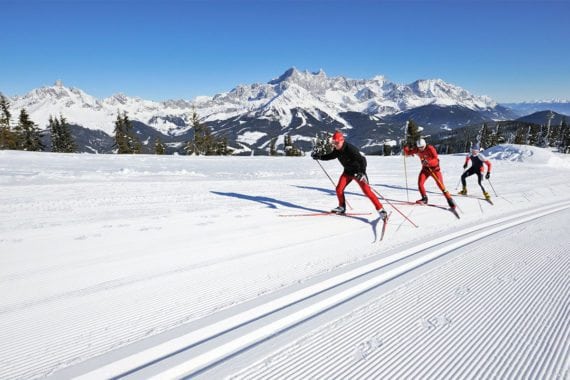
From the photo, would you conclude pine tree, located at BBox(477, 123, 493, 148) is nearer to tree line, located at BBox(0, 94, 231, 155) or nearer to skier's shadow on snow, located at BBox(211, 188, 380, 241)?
tree line, located at BBox(0, 94, 231, 155)

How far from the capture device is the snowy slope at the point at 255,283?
2713mm

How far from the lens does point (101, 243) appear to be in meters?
5.17

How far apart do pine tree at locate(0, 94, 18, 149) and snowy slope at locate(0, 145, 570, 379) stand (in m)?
47.9

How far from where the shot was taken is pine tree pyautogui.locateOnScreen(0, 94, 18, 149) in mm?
43947

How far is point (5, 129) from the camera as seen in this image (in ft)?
147

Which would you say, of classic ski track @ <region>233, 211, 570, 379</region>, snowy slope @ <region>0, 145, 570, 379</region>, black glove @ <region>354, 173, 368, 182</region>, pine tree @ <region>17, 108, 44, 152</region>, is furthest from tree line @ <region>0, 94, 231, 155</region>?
classic ski track @ <region>233, 211, 570, 379</region>

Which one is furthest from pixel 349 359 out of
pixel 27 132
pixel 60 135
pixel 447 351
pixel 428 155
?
pixel 60 135

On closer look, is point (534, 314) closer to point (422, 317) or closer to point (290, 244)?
point (422, 317)

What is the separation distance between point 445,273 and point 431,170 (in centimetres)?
591

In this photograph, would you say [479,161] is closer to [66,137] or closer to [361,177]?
[361,177]

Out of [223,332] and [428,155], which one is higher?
[428,155]

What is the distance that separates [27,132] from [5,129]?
2.42 meters

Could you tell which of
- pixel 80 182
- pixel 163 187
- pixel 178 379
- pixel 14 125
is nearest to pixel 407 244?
pixel 178 379

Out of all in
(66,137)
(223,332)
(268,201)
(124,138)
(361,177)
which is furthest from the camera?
(66,137)
